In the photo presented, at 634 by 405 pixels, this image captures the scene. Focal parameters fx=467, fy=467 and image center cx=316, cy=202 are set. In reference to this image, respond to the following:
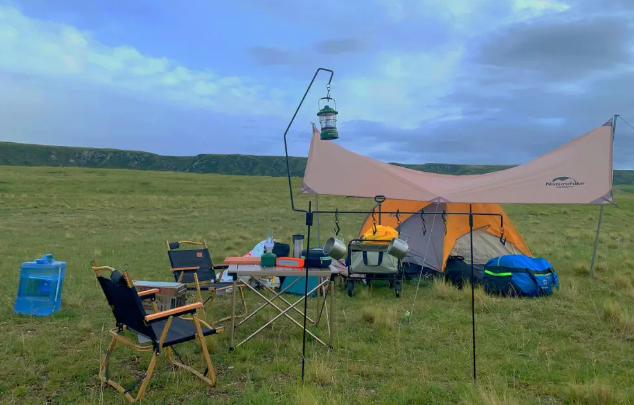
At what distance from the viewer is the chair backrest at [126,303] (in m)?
3.36

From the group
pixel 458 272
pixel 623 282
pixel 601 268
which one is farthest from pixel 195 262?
pixel 601 268

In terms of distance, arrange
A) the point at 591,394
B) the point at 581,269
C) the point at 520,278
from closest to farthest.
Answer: the point at 591,394 → the point at 520,278 → the point at 581,269

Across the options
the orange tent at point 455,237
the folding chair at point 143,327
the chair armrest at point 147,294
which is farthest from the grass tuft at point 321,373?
the orange tent at point 455,237

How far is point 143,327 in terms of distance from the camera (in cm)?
350

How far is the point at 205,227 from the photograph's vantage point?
51.0ft

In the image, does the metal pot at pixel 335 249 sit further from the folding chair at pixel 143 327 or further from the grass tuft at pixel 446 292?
the grass tuft at pixel 446 292

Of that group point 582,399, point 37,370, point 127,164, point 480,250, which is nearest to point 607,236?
point 480,250

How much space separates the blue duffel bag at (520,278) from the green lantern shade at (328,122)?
2961 mm

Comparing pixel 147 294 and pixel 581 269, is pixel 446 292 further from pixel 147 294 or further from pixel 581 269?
pixel 147 294

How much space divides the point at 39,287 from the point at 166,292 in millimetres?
2191

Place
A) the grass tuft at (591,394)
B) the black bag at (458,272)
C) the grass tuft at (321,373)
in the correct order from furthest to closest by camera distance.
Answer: the black bag at (458,272) → the grass tuft at (321,373) → the grass tuft at (591,394)

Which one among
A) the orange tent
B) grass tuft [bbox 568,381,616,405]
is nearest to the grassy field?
grass tuft [bbox 568,381,616,405]

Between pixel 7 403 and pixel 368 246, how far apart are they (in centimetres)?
446

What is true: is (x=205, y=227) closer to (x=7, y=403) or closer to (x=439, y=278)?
(x=439, y=278)
